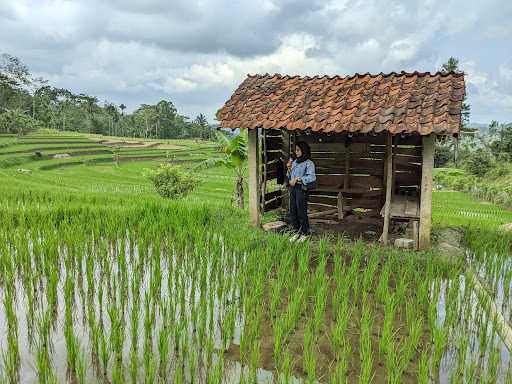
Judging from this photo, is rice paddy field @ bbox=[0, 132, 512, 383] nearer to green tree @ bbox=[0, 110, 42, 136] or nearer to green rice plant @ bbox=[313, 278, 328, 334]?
green rice plant @ bbox=[313, 278, 328, 334]

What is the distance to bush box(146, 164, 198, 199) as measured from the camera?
15.2 meters

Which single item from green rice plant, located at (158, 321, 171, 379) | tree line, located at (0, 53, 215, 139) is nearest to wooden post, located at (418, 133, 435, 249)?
green rice plant, located at (158, 321, 171, 379)

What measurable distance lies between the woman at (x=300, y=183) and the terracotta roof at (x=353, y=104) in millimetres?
458

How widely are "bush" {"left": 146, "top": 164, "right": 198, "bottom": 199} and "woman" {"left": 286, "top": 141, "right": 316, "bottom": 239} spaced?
8.28 m

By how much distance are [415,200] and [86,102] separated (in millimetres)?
67379

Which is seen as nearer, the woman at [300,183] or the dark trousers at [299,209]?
the woman at [300,183]

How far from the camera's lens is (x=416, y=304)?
4.59m

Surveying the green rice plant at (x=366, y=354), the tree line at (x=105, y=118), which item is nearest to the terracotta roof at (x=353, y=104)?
the green rice plant at (x=366, y=354)

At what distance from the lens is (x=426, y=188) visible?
6.71m

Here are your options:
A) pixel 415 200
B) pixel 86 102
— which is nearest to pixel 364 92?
pixel 415 200

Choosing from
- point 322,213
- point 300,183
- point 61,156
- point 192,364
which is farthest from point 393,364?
point 61,156

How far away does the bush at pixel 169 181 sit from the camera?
15.2 m

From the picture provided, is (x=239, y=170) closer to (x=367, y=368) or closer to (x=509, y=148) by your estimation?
(x=367, y=368)

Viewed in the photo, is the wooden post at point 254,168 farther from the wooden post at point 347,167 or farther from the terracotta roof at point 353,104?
the wooden post at point 347,167
